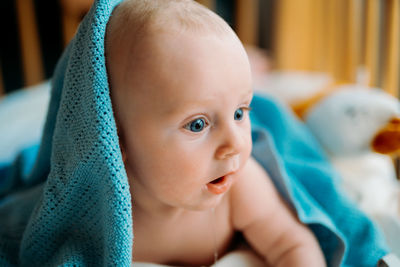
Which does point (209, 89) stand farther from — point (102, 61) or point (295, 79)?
point (295, 79)

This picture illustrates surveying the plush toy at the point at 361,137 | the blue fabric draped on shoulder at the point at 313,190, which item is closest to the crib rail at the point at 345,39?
the plush toy at the point at 361,137

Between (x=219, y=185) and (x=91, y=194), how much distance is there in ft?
0.67

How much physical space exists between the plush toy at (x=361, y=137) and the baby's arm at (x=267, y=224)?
10.0 inches

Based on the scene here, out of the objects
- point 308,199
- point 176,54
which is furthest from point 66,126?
point 308,199

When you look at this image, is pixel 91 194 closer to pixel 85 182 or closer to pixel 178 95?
pixel 85 182

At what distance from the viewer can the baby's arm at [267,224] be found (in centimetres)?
69

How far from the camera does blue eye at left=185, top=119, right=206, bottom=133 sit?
1.82ft

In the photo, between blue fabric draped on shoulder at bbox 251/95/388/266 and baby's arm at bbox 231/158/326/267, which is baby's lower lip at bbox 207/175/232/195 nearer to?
baby's arm at bbox 231/158/326/267

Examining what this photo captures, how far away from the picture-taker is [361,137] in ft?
3.24

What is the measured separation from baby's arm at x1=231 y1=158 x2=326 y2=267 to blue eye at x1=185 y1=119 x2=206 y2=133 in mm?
169

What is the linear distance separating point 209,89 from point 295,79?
34.6 inches

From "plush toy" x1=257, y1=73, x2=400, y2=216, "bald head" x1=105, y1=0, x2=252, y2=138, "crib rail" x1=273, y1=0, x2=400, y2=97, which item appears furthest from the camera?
"crib rail" x1=273, y1=0, x2=400, y2=97

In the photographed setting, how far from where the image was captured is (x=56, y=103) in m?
0.73

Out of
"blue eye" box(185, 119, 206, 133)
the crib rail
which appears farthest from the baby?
the crib rail
